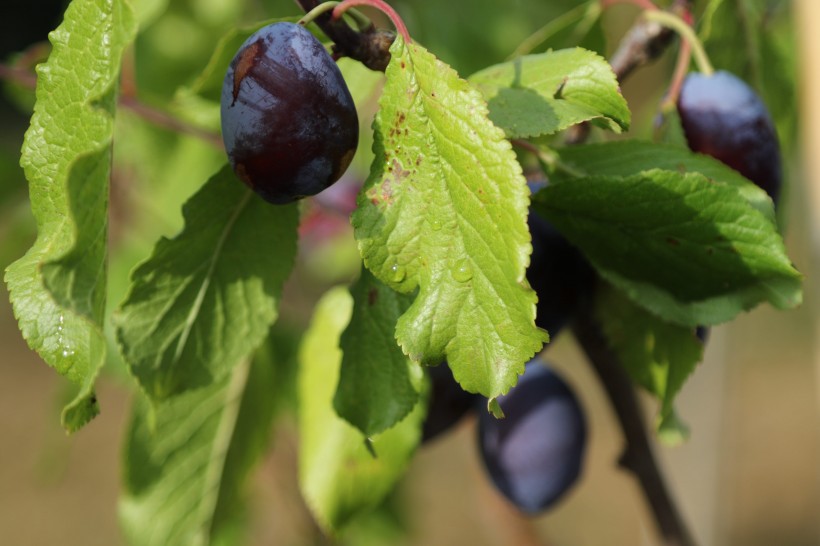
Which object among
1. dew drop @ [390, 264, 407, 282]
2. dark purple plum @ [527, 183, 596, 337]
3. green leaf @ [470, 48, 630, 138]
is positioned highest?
green leaf @ [470, 48, 630, 138]

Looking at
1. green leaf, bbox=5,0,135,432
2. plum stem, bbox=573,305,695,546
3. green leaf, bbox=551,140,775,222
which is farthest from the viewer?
plum stem, bbox=573,305,695,546

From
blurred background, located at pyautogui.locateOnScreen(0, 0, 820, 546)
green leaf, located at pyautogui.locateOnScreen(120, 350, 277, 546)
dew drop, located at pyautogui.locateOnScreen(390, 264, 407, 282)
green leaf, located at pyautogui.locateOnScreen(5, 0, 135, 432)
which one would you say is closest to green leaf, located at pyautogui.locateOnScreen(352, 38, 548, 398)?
dew drop, located at pyautogui.locateOnScreen(390, 264, 407, 282)

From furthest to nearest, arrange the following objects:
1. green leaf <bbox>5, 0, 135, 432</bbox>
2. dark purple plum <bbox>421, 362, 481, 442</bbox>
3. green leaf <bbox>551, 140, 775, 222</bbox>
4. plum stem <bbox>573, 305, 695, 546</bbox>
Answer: dark purple plum <bbox>421, 362, 481, 442</bbox>
plum stem <bbox>573, 305, 695, 546</bbox>
green leaf <bbox>551, 140, 775, 222</bbox>
green leaf <bbox>5, 0, 135, 432</bbox>

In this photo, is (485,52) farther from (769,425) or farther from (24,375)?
(24,375)

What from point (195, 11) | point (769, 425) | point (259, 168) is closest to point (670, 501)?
point (259, 168)

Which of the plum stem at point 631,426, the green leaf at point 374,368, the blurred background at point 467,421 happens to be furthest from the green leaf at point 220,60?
the plum stem at point 631,426

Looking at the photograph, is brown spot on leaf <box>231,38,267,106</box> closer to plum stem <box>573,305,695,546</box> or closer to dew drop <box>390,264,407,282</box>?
dew drop <box>390,264,407,282</box>
